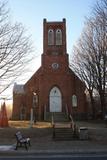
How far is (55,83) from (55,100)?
241cm

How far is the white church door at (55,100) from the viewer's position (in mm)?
54906

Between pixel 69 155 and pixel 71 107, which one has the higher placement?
pixel 71 107

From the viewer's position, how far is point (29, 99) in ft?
190

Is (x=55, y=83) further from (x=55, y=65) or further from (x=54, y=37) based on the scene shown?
(x=54, y=37)

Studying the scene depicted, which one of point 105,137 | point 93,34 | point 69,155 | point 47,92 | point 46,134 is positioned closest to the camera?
point 69,155

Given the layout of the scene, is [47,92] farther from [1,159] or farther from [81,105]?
[1,159]

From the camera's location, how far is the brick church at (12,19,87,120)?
181 ft

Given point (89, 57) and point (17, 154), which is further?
point (89, 57)

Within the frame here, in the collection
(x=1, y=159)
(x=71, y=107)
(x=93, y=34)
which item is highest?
(x=93, y=34)

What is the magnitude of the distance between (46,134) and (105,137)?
532 cm

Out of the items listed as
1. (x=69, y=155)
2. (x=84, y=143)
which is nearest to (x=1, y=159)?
(x=69, y=155)

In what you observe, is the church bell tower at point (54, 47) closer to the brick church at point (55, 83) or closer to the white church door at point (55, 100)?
the brick church at point (55, 83)

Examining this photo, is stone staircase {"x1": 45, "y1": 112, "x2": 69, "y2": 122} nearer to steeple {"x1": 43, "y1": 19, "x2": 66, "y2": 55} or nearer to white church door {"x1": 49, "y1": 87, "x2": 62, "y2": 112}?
white church door {"x1": 49, "y1": 87, "x2": 62, "y2": 112}

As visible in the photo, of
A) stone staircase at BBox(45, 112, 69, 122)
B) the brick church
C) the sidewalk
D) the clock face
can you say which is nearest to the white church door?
the brick church
